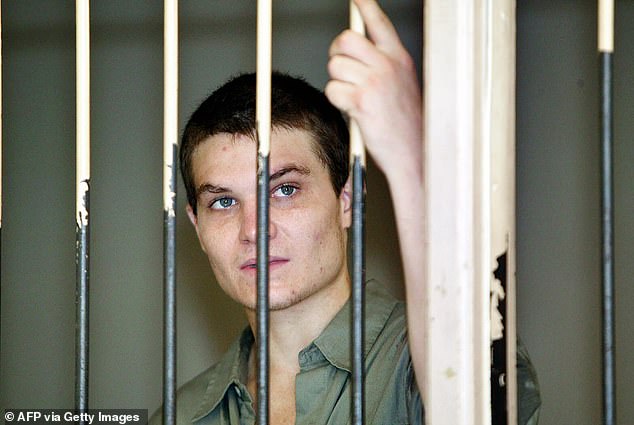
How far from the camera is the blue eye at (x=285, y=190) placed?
1.61 metres

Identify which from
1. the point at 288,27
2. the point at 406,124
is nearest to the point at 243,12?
the point at 288,27

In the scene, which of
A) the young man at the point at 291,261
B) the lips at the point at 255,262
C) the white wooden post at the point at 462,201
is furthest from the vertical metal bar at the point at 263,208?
the lips at the point at 255,262

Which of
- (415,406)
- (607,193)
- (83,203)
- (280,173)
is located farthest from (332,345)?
(607,193)

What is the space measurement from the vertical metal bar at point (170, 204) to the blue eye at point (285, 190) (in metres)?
0.64

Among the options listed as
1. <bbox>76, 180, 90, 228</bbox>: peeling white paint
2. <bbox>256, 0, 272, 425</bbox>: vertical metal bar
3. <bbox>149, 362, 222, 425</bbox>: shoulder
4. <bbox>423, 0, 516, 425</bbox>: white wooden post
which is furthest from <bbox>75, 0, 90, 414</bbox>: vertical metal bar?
<bbox>149, 362, 222, 425</bbox>: shoulder

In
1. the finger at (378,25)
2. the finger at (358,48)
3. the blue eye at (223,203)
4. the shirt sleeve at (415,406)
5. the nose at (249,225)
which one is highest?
the finger at (378,25)

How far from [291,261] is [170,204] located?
1.91ft

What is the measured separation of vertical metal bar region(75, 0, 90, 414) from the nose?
0.53 meters

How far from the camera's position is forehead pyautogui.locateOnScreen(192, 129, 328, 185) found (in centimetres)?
161

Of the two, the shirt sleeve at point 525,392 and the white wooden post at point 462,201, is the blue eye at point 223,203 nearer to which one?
the shirt sleeve at point 525,392

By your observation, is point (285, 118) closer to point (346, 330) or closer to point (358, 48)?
point (346, 330)

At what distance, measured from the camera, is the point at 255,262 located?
151 centimetres

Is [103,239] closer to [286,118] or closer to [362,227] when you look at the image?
[286,118]

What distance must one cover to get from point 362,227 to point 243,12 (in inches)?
59.6
